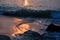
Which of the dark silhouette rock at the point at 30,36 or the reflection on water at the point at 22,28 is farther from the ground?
the dark silhouette rock at the point at 30,36

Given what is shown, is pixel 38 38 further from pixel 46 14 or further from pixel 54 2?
pixel 54 2

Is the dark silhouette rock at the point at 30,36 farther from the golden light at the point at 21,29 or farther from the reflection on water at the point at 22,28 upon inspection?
the golden light at the point at 21,29

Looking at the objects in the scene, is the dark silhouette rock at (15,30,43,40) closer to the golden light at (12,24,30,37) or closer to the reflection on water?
the reflection on water

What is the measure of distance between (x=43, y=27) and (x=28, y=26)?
0.32 meters

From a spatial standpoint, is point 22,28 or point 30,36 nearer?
point 30,36

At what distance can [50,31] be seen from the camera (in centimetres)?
376

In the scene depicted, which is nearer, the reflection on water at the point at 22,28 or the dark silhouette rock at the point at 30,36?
the dark silhouette rock at the point at 30,36

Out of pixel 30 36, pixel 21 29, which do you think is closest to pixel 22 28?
pixel 21 29

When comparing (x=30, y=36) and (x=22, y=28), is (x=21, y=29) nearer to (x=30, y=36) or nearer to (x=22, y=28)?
(x=22, y=28)

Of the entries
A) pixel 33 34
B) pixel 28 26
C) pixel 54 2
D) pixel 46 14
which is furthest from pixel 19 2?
pixel 33 34

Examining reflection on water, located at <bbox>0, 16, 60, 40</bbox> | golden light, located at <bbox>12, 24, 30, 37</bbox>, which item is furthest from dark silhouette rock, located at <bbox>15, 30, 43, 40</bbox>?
golden light, located at <bbox>12, 24, 30, 37</bbox>

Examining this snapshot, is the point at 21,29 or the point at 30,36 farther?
the point at 21,29

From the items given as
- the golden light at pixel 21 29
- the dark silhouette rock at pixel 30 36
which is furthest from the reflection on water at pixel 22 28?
the dark silhouette rock at pixel 30 36

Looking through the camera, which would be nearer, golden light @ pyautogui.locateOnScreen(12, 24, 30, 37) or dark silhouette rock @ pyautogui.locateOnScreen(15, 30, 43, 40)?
dark silhouette rock @ pyautogui.locateOnScreen(15, 30, 43, 40)
